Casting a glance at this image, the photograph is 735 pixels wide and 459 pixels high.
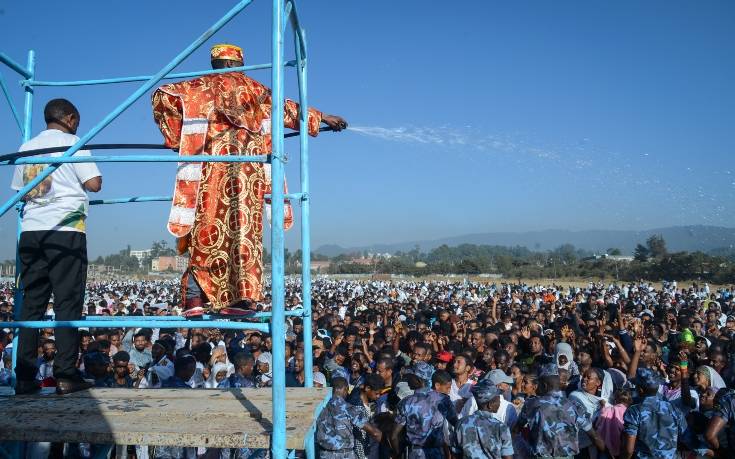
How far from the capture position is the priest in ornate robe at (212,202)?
308 centimetres

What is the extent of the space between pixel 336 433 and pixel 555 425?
73.8 inches

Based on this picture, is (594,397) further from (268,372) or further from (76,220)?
(76,220)

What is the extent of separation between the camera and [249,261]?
10.2ft

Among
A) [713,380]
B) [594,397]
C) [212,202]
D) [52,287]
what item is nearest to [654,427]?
[594,397]

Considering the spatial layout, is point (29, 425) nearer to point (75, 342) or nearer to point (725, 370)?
point (75, 342)

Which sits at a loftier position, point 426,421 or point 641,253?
point 641,253

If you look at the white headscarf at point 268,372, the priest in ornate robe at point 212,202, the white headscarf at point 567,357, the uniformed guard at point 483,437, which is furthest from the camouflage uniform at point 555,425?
the white headscarf at point 268,372

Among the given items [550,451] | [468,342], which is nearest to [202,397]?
[550,451]

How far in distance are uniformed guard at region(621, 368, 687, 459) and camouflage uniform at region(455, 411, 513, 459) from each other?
1034 millimetres

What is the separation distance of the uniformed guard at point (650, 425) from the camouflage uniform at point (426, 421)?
1438 millimetres

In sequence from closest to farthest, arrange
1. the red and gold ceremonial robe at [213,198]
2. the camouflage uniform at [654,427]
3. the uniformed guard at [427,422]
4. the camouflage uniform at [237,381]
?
the red and gold ceremonial robe at [213,198], the camouflage uniform at [654,427], the uniformed guard at [427,422], the camouflage uniform at [237,381]

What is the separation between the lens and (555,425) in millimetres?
4699

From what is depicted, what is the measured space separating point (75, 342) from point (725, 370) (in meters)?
6.68

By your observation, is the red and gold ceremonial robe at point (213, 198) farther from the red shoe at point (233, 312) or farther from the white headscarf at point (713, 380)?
the white headscarf at point (713, 380)
